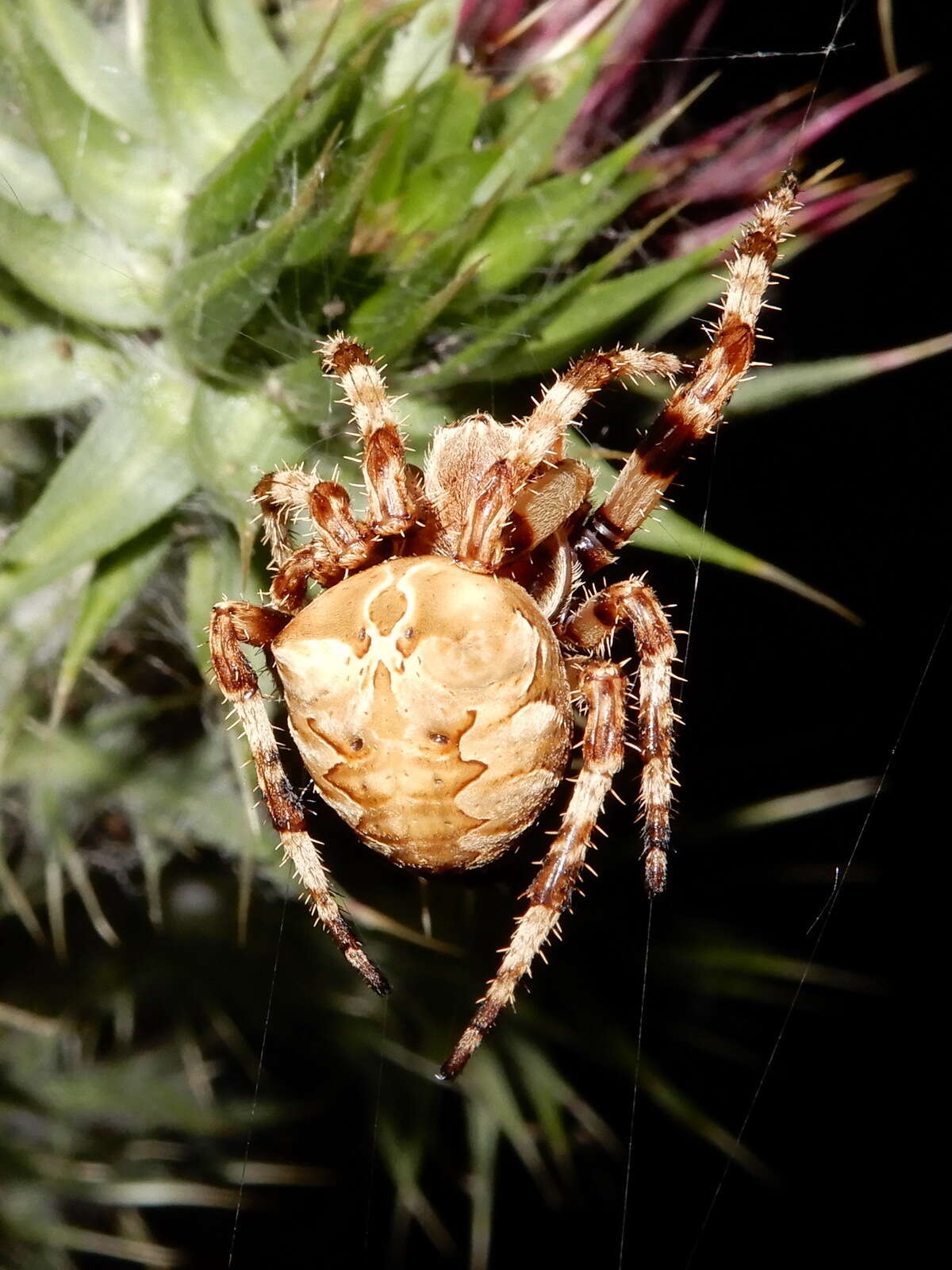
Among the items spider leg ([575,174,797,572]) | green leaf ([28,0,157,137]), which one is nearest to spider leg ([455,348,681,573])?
spider leg ([575,174,797,572])

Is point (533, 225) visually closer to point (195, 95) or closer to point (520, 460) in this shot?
point (520, 460)

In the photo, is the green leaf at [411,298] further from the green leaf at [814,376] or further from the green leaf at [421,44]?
the green leaf at [814,376]

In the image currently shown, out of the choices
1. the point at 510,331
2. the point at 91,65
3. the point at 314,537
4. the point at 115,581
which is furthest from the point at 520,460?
the point at 91,65

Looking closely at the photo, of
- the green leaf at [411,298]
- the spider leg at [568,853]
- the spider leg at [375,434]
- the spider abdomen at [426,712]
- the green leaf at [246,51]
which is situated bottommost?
the spider leg at [568,853]

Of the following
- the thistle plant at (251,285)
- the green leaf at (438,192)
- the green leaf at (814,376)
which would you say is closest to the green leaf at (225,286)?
the thistle plant at (251,285)

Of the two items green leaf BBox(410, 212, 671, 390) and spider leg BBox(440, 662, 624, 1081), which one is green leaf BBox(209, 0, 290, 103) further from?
spider leg BBox(440, 662, 624, 1081)

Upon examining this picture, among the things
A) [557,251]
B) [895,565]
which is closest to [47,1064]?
[557,251]
